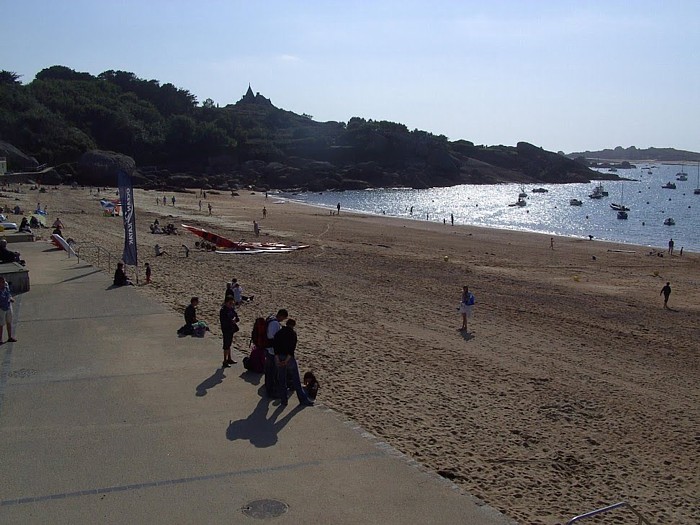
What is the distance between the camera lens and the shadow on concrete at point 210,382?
995 centimetres

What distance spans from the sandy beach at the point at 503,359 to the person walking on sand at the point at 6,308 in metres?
2.87

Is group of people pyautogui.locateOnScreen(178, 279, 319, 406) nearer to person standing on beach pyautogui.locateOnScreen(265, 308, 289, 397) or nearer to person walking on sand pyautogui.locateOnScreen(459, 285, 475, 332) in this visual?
person standing on beach pyautogui.locateOnScreen(265, 308, 289, 397)

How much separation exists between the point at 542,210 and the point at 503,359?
78.4 m

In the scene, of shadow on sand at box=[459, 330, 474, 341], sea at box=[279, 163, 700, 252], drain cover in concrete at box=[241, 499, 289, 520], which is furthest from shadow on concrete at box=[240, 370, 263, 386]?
sea at box=[279, 163, 700, 252]

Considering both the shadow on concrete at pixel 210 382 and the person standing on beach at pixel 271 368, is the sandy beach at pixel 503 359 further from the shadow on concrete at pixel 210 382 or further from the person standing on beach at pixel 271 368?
the shadow on concrete at pixel 210 382

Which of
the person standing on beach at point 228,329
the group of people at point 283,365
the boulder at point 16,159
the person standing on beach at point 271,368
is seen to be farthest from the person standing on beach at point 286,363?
the boulder at point 16,159

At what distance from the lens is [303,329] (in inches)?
596

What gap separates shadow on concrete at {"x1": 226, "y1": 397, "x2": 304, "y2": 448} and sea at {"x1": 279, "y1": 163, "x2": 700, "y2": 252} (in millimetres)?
46551

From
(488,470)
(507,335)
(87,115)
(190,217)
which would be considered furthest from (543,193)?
(488,470)

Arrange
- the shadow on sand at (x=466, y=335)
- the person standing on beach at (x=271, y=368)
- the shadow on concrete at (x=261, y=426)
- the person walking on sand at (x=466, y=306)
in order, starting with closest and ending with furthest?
the shadow on concrete at (x=261, y=426), the person standing on beach at (x=271, y=368), the shadow on sand at (x=466, y=335), the person walking on sand at (x=466, y=306)

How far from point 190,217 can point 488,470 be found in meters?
45.0

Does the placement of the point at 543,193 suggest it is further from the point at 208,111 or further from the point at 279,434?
the point at 279,434

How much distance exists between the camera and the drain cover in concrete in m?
6.53

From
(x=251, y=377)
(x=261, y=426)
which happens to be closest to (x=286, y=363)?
(x=261, y=426)
